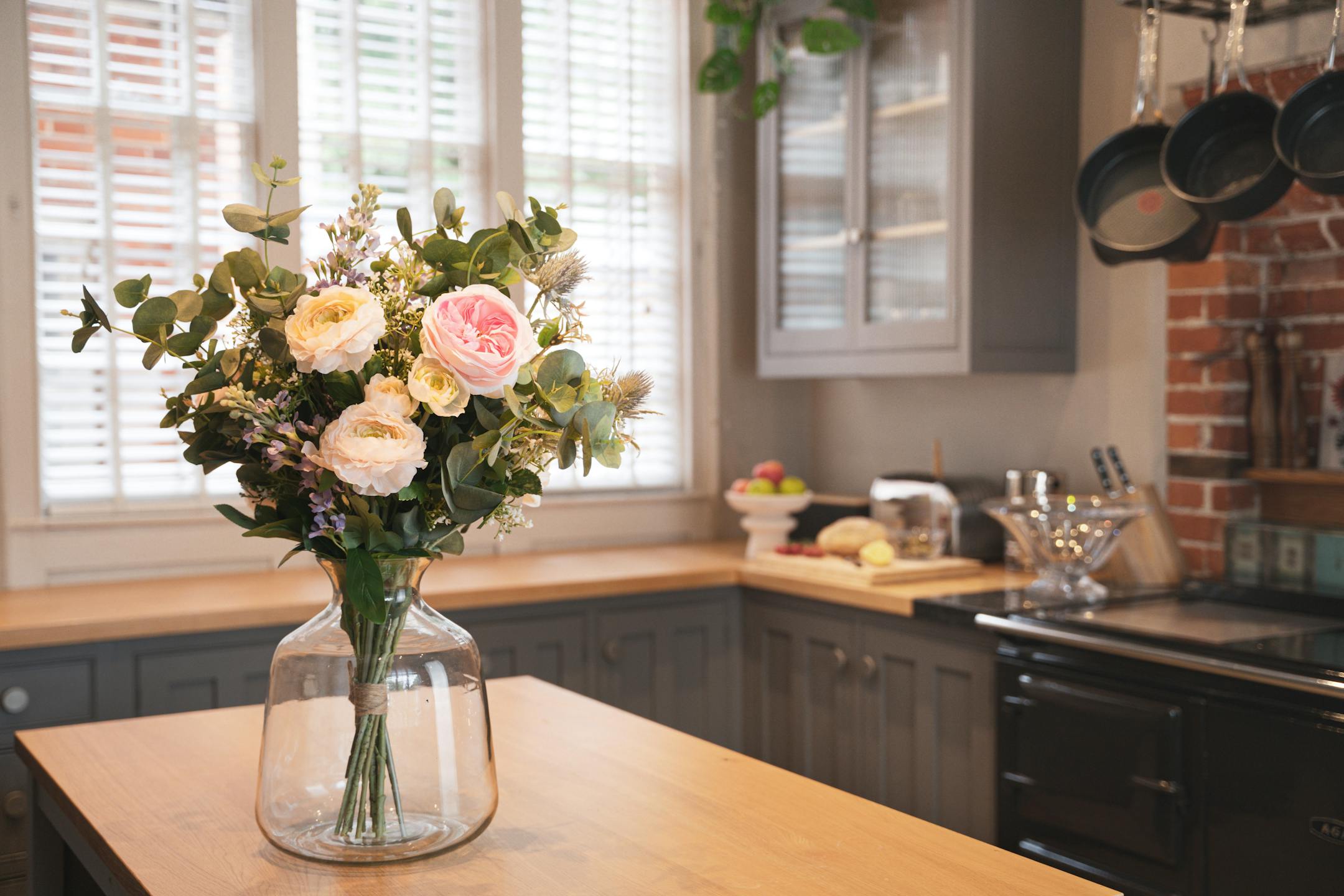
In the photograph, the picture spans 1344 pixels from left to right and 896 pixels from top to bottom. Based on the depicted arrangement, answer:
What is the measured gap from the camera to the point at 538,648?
10.4 feet

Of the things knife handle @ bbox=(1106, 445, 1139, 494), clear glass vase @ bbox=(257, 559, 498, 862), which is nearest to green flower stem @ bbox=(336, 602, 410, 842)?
clear glass vase @ bbox=(257, 559, 498, 862)

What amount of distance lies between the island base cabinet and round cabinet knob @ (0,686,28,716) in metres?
1.80

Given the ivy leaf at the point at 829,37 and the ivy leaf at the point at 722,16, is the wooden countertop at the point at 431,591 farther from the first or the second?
the ivy leaf at the point at 722,16

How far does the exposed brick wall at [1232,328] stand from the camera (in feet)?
9.34

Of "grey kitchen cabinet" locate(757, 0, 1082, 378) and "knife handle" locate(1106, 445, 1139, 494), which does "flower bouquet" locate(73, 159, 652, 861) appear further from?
"grey kitchen cabinet" locate(757, 0, 1082, 378)

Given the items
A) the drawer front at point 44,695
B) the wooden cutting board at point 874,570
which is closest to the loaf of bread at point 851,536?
the wooden cutting board at point 874,570

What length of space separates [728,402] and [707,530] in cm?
44

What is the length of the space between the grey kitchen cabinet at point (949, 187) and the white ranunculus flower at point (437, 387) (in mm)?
2308

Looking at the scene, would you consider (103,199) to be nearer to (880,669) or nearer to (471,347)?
(880,669)

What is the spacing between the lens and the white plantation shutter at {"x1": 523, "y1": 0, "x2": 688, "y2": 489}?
3.86 m

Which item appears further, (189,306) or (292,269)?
(292,269)

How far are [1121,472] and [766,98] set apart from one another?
64.2 inches

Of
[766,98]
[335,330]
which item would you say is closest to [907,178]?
[766,98]

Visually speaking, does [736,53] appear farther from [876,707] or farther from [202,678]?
[202,678]
